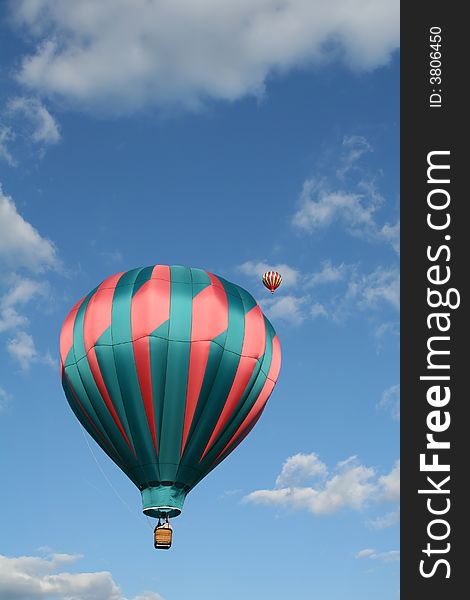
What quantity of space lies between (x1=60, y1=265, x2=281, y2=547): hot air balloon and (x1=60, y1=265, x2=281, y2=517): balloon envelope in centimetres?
3

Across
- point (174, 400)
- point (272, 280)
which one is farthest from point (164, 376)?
point (272, 280)

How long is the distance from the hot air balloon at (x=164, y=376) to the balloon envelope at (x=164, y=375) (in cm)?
3

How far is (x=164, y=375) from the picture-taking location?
25172mm

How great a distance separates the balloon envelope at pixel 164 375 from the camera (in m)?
25.2

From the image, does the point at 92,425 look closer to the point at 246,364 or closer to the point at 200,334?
the point at 200,334

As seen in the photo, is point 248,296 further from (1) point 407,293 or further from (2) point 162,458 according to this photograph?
(1) point 407,293

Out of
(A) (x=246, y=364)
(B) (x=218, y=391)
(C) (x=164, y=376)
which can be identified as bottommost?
(B) (x=218, y=391)

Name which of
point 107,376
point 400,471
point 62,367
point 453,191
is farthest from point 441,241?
point 62,367

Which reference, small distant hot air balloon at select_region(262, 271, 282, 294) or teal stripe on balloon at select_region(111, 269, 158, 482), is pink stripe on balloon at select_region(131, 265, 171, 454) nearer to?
teal stripe on balloon at select_region(111, 269, 158, 482)

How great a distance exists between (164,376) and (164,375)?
3 cm

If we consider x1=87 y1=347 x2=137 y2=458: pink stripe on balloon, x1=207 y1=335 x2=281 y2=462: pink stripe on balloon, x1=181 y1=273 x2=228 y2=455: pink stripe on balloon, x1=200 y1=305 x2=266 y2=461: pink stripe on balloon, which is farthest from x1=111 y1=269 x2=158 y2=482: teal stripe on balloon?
x1=207 y1=335 x2=281 y2=462: pink stripe on balloon

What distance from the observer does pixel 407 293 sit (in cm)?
1983

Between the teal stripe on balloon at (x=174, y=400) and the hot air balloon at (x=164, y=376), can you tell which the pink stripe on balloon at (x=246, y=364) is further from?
the teal stripe on balloon at (x=174, y=400)

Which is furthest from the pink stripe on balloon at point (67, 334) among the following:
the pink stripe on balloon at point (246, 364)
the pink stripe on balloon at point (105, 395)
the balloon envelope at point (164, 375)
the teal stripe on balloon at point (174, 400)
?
the pink stripe on balloon at point (246, 364)
